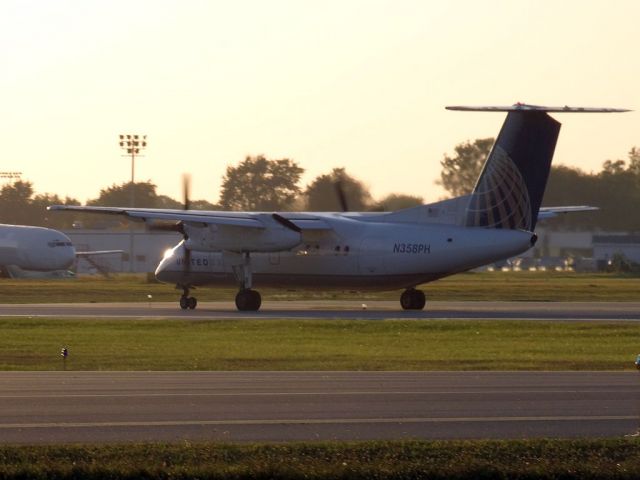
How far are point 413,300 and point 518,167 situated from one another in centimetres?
667

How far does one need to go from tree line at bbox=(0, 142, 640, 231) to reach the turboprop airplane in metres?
19.5

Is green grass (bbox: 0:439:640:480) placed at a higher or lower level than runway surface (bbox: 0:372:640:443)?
lower

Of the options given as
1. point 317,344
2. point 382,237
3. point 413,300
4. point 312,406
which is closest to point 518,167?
point 382,237

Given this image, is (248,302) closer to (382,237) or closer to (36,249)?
(382,237)

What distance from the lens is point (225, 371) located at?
2448cm

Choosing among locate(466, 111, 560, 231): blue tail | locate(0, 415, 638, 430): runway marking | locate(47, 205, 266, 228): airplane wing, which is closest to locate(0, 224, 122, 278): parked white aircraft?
locate(47, 205, 266, 228): airplane wing

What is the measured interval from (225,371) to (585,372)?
6674 millimetres

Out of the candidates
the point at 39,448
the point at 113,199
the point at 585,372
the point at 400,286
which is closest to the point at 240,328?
the point at 400,286

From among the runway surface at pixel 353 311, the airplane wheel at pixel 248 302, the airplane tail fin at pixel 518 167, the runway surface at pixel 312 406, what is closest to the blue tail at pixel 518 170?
the airplane tail fin at pixel 518 167

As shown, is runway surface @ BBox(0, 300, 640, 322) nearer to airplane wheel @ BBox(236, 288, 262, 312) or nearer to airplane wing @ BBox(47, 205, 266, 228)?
airplane wheel @ BBox(236, 288, 262, 312)

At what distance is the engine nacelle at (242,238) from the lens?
4609cm

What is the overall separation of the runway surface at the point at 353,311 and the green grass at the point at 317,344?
3.02 meters

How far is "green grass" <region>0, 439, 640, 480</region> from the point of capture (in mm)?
12727

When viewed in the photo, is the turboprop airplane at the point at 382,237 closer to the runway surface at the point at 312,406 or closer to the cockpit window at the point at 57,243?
the runway surface at the point at 312,406
